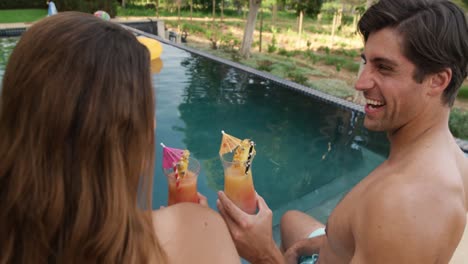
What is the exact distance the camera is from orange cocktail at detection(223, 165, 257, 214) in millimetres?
1616

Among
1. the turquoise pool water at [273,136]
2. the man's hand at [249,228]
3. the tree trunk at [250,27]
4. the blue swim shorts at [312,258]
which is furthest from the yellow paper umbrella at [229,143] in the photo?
the tree trunk at [250,27]

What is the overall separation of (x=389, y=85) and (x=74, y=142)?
4.29ft

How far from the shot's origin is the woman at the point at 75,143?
2.70ft

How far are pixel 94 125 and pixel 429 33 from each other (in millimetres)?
1304

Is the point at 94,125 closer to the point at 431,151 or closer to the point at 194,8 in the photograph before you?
the point at 431,151

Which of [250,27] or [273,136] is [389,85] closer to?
[273,136]

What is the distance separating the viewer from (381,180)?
1.50 m

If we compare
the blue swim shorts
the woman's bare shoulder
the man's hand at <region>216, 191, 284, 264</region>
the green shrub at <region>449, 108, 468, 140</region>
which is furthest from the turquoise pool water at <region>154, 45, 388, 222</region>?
the woman's bare shoulder

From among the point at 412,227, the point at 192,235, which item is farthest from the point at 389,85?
the point at 192,235

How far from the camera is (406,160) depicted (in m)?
1.51

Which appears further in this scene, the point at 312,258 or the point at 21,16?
the point at 21,16

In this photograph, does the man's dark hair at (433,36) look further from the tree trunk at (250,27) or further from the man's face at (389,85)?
the tree trunk at (250,27)

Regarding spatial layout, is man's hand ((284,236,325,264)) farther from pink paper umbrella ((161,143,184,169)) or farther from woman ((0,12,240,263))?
woman ((0,12,240,263))

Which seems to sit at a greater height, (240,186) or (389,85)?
(389,85)
